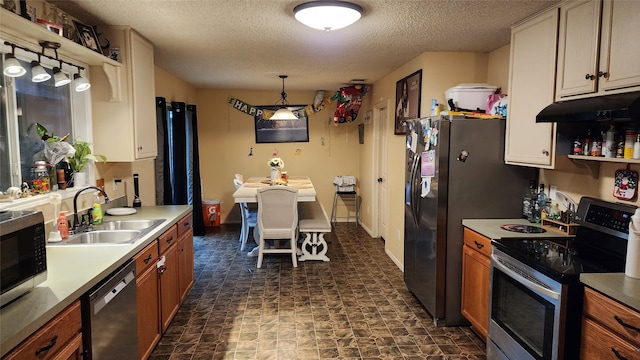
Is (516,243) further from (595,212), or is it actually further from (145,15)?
(145,15)

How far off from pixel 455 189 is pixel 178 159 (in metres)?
3.90

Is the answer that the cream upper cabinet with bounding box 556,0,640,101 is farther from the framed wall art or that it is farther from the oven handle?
the framed wall art

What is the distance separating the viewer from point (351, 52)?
392cm

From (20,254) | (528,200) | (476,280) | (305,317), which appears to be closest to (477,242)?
(476,280)

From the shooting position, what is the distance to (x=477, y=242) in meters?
2.79

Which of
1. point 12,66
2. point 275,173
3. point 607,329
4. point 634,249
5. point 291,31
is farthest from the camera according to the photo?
point 275,173

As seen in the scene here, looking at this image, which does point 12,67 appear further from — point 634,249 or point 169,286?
point 634,249

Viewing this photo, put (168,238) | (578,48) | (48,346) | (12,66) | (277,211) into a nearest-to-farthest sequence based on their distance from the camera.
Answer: (48,346) < (12,66) < (578,48) < (168,238) < (277,211)

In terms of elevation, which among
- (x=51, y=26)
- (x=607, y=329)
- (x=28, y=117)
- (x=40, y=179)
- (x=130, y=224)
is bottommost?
(x=607, y=329)

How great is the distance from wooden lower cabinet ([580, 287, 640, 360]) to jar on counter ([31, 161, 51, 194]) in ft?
10.1

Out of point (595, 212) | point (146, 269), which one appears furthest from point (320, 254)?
point (595, 212)

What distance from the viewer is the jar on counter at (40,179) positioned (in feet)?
7.95

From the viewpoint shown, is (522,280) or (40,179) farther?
(40,179)

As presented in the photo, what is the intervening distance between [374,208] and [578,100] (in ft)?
13.0
